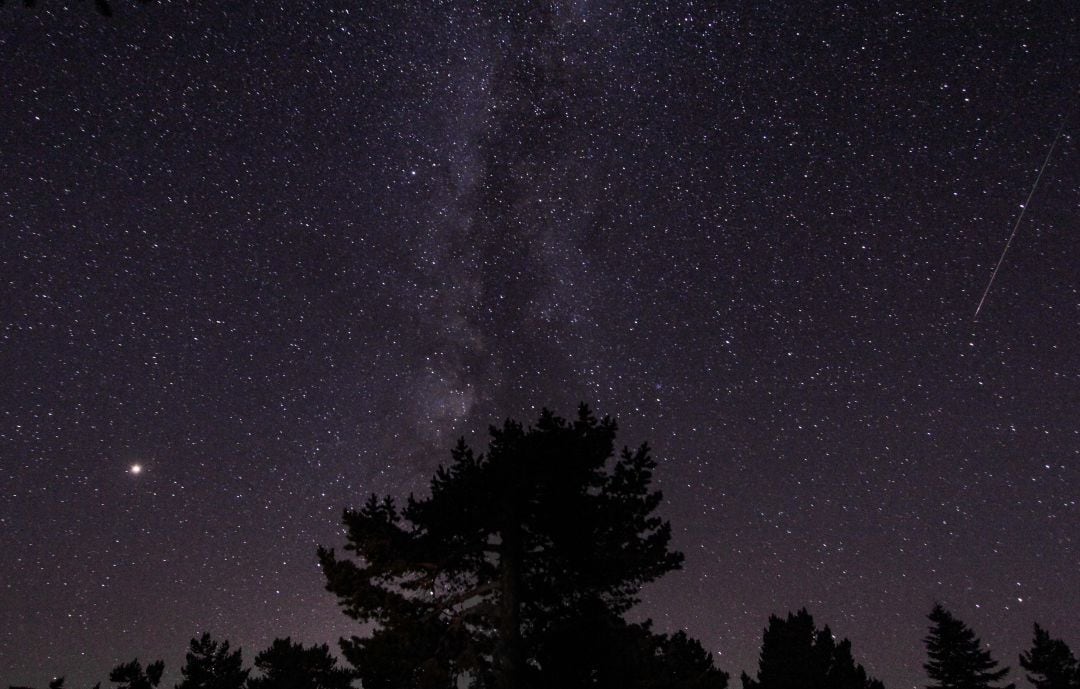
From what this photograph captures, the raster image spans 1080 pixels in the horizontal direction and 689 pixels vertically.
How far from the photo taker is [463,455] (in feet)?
47.8

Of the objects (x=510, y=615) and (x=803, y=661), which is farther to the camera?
(x=803, y=661)

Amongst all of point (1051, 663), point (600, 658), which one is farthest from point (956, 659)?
point (600, 658)

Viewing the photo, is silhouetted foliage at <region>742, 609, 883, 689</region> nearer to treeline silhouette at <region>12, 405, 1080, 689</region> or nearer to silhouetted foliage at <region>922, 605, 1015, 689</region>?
silhouetted foliage at <region>922, 605, 1015, 689</region>

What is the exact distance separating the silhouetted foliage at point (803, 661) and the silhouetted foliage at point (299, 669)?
26.1m

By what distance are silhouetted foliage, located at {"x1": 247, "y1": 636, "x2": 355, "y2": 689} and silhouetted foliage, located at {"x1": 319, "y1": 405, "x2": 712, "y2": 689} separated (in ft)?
68.0

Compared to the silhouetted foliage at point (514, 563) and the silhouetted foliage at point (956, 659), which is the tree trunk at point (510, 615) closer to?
the silhouetted foliage at point (514, 563)

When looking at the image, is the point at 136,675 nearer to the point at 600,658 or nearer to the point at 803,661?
the point at 600,658

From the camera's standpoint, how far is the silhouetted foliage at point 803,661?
36.9 metres

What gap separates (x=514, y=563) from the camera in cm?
1298

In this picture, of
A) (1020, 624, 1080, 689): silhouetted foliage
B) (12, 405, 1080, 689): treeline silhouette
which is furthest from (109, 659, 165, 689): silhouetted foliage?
(1020, 624, 1080, 689): silhouetted foliage

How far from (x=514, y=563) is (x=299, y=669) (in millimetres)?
24410

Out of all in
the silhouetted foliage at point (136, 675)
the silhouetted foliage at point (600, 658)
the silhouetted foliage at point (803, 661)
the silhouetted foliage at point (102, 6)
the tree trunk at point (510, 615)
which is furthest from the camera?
the silhouetted foliage at point (803, 661)

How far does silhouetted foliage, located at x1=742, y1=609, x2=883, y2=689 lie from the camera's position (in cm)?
3688

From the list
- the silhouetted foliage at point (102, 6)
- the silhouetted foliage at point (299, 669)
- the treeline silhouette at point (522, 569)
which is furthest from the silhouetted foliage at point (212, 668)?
the silhouetted foliage at point (102, 6)
